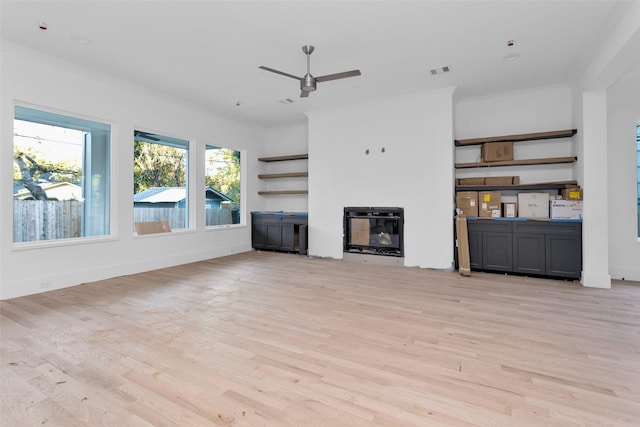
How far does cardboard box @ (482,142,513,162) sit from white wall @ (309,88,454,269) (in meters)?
0.64

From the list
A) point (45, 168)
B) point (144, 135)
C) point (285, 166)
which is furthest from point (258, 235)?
point (45, 168)

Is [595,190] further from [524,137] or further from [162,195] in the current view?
[162,195]

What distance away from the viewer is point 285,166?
776 cm

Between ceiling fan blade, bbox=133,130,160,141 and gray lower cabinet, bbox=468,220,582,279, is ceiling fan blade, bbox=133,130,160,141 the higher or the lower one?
the higher one

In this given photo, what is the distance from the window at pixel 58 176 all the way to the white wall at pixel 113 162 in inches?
5.9

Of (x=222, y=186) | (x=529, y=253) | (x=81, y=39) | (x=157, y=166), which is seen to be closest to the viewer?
(x=81, y=39)

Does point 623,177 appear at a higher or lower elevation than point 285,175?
lower

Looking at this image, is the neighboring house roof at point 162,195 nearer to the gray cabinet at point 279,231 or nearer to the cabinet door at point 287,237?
the gray cabinet at point 279,231

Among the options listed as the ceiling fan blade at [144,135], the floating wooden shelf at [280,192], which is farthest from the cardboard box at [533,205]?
the ceiling fan blade at [144,135]

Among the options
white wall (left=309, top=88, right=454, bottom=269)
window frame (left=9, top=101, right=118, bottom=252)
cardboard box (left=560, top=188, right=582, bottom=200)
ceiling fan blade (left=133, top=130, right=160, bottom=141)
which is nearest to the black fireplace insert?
white wall (left=309, top=88, right=454, bottom=269)

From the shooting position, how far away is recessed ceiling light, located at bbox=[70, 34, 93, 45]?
352 centimetres

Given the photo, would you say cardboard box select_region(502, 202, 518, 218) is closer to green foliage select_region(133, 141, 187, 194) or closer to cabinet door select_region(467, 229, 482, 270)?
cabinet door select_region(467, 229, 482, 270)

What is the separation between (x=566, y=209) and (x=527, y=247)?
751 millimetres

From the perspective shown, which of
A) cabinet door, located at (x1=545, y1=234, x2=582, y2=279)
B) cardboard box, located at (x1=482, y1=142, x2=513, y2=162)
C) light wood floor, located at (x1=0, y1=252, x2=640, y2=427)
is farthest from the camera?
cardboard box, located at (x1=482, y1=142, x2=513, y2=162)
